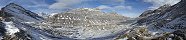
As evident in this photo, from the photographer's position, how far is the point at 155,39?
181 ft

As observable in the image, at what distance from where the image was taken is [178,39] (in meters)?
51.8

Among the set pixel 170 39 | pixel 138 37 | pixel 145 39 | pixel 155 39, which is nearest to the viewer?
pixel 170 39

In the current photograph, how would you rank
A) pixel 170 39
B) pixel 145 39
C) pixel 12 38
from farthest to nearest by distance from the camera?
1. pixel 12 38
2. pixel 145 39
3. pixel 170 39

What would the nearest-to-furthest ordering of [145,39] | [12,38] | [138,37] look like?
[145,39]
[138,37]
[12,38]

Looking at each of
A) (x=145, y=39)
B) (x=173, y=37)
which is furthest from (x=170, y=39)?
(x=145, y=39)

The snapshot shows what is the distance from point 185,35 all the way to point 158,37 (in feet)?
12.2

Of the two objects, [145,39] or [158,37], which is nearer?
[158,37]

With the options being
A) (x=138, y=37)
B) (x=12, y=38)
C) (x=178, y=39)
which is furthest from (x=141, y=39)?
(x=12, y=38)

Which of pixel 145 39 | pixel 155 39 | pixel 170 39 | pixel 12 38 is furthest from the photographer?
pixel 12 38

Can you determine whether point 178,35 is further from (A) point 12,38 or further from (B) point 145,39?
(A) point 12,38

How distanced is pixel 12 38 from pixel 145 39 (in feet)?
384

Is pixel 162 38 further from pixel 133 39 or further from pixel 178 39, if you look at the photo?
pixel 133 39

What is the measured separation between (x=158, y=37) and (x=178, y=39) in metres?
3.52

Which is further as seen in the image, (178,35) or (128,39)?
(128,39)
